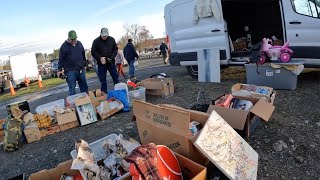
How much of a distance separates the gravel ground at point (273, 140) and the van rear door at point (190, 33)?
4.24ft

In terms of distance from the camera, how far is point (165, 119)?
8.72ft

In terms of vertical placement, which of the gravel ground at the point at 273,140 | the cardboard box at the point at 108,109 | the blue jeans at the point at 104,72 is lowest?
the gravel ground at the point at 273,140

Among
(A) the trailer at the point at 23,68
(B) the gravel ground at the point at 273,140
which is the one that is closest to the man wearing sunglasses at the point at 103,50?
(B) the gravel ground at the point at 273,140

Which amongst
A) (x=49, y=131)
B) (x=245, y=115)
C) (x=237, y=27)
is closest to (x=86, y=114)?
(x=49, y=131)

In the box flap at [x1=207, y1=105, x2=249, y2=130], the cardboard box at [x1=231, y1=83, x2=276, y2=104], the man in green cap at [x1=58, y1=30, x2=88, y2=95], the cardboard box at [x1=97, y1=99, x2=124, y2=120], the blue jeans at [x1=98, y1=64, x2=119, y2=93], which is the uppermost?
the man in green cap at [x1=58, y1=30, x2=88, y2=95]

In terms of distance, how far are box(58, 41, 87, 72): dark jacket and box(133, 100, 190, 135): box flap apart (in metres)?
3.06

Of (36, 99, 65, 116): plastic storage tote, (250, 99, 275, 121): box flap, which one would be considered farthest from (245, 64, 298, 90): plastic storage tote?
(36, 99, 65, 116): plastic storage tote

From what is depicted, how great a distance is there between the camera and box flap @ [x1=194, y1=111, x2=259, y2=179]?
2.24 m

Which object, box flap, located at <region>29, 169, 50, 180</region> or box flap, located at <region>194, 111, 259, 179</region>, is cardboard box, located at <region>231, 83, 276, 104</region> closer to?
box flap, located at <region>194, 111, 259, 179</region>

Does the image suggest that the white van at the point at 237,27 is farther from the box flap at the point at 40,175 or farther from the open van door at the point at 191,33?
the box flap at the point at 40,175

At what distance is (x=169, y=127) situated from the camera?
8.56ft

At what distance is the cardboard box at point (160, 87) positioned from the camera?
573cm

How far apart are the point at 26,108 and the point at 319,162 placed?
467 centimetres

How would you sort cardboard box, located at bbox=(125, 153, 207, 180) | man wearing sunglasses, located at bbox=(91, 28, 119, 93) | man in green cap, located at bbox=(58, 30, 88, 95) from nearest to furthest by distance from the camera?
cardboard box, located at bbox=(125, 153, 207, 180) < man in green cap, located at bbox=(58, 30, 88, 95) < man wearing sunglasses, located at bbox=(91, 28, 119, 93)
